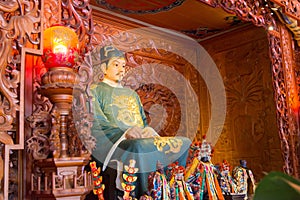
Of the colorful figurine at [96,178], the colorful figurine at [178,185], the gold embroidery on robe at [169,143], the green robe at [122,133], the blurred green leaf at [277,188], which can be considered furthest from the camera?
the gold embroidery on robe at [169,143]

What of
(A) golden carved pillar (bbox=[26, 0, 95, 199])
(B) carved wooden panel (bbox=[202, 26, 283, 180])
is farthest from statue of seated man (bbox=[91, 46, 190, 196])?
(B) carved wooden panel (bbox=[202, 26, 283, 180])

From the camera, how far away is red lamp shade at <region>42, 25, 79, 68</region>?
5.49 feet

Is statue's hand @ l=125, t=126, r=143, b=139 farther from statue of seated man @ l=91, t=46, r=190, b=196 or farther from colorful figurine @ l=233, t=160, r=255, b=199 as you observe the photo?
colorful figurine @ l=233, t=160, r=255, b=199

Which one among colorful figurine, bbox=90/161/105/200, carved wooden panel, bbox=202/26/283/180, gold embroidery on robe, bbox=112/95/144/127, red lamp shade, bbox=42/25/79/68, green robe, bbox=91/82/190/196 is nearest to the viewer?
red lamp shade, bbox=42/25/79/68

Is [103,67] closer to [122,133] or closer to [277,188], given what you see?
[122,133]

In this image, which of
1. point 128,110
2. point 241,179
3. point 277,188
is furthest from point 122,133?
point 277,188

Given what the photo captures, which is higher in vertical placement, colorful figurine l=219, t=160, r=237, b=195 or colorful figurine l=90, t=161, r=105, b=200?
colorful figurine l=90, t=161, r=105, b=200

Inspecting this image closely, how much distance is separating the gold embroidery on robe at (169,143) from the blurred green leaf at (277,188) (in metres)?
2.20

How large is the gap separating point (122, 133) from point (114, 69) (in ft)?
2.42

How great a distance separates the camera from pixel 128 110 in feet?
10.2

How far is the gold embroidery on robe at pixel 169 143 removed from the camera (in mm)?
2488

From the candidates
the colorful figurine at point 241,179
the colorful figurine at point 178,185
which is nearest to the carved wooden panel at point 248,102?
the colorful figurine at point 241,179

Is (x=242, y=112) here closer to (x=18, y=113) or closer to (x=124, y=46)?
(x=124, y=46)

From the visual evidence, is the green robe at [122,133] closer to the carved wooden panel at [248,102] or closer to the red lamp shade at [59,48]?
the red lamp shade at [59,48]
